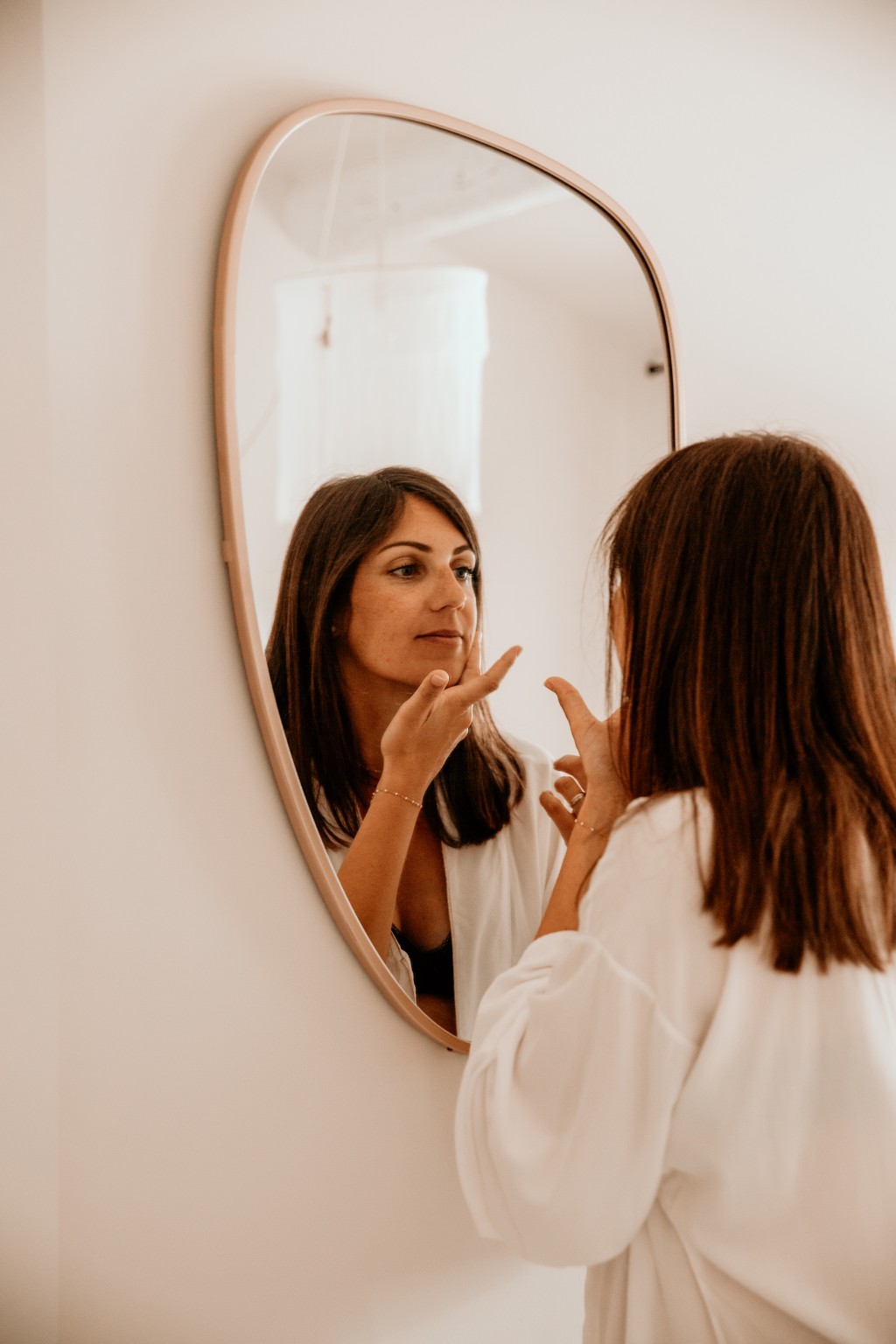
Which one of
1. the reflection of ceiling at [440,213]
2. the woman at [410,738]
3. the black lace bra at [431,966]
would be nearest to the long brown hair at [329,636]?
the woman at [410,738]

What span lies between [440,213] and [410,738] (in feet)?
1.70

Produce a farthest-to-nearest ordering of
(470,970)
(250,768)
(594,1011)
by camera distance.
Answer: (470,970) < (250,768) < (594,1011)

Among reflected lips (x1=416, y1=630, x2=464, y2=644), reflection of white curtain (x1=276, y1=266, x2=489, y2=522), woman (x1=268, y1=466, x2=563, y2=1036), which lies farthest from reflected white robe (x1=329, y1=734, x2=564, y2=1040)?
reflection of white curtain (x1=276, y1=266, x2=489, y2=522)

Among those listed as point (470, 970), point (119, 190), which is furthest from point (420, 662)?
point (119, 190)

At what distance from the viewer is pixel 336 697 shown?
0.95 metres

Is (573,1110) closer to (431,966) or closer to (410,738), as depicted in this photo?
(431,966)

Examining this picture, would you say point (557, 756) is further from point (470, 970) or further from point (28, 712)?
point (28, 712)

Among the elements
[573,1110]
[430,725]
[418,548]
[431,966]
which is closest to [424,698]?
[430,725]

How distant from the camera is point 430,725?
99 centimetres

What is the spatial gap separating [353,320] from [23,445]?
0.32 m

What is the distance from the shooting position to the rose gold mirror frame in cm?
88

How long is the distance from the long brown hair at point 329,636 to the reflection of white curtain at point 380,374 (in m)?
0.02

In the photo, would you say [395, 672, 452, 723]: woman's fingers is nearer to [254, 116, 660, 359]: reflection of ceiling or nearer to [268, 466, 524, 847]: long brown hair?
[268, 466, 524, 847]: long brown hair

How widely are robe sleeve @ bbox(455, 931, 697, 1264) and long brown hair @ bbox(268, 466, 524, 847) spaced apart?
236 mm
